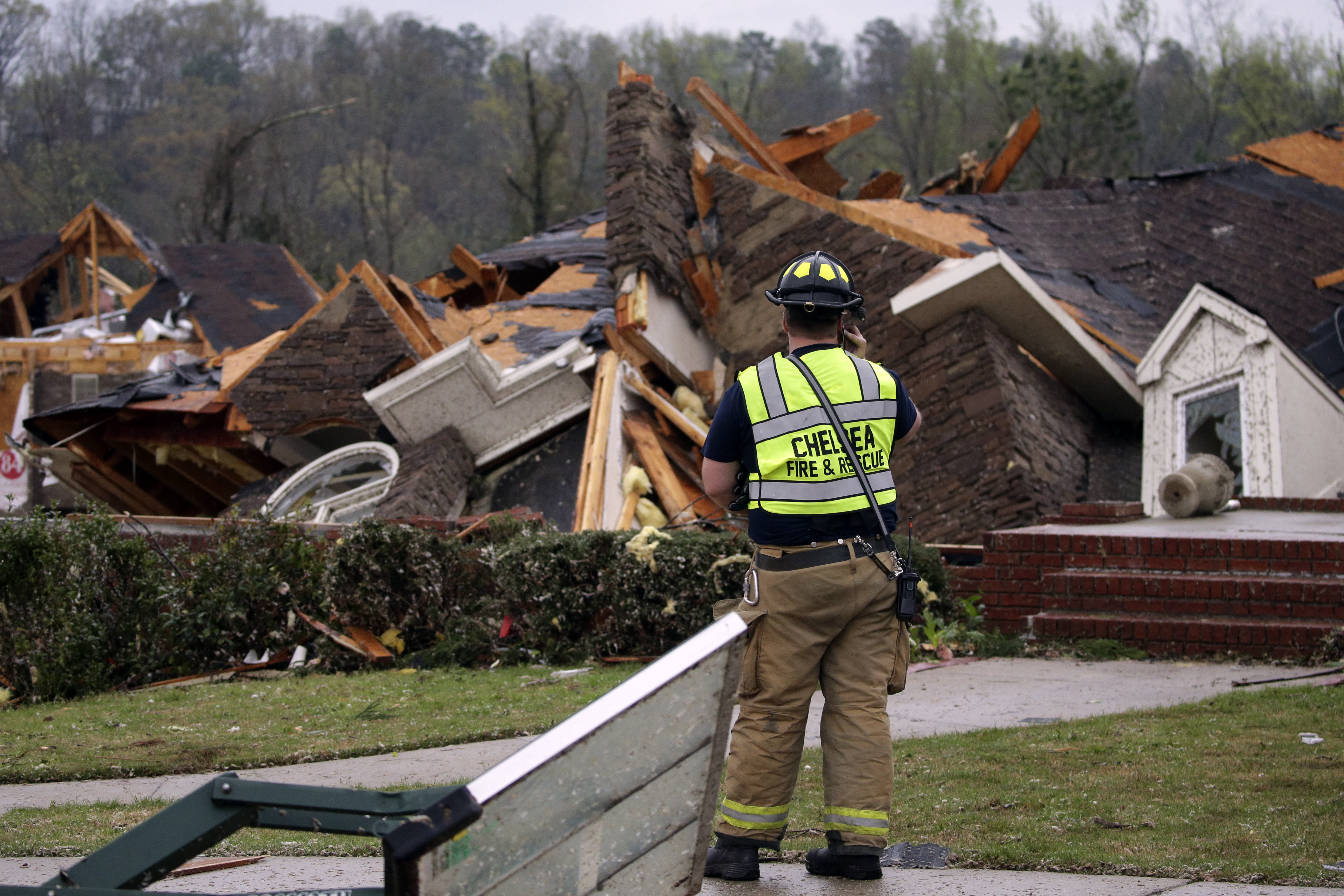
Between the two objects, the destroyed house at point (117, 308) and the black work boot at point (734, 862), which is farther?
the destroyed house at point (117, 308)

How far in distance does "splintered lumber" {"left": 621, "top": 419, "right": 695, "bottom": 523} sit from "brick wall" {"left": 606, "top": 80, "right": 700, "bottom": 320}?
177 centimetres

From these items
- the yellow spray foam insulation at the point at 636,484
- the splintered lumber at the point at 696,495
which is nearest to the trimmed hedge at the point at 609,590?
the splintered lumber at the point at 696,495

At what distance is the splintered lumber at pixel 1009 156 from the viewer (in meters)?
17.0

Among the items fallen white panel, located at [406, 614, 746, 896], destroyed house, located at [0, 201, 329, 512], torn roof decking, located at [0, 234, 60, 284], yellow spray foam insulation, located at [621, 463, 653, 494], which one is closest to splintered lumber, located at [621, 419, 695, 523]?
yellow spray foam insulation, located at [621, 463, 653, 494]

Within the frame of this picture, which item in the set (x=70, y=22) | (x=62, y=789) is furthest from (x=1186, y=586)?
(x=70, y=22)

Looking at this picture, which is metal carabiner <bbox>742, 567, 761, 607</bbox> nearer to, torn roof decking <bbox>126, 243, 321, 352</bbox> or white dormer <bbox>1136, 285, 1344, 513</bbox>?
white dormer <bbox>1136, 285, 1344, 513</bbox>

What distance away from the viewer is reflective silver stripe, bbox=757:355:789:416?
3.54 metres

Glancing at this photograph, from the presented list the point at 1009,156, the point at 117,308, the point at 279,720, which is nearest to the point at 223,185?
the point at 117,308

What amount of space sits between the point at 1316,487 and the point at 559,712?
23.2 ft

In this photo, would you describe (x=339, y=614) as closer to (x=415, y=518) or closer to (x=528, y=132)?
(x=415, y=518)

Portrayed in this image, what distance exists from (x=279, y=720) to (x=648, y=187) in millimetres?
8030

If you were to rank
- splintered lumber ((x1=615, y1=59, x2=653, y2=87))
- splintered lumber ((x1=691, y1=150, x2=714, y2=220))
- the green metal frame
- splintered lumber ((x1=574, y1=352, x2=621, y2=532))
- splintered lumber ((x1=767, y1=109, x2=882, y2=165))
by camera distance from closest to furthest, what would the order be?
1. the green metal frame
2. splintered lumber ((x1=574, y1=352, x2=621, y2=532))
3. splintered lumber ((x1=691, y1=150, x2=714, y2=220))
4. splintered lumber ((x1=615, y1=59, x2=653, y2=87))
5. splintered lumber ((x1=767, y1=109, x2=882, y2=165))

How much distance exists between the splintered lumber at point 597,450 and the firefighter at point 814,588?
674cm

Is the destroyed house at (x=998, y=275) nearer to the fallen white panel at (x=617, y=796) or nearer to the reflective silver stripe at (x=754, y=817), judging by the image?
the reflective silver stripe at (x=754, y=817)
